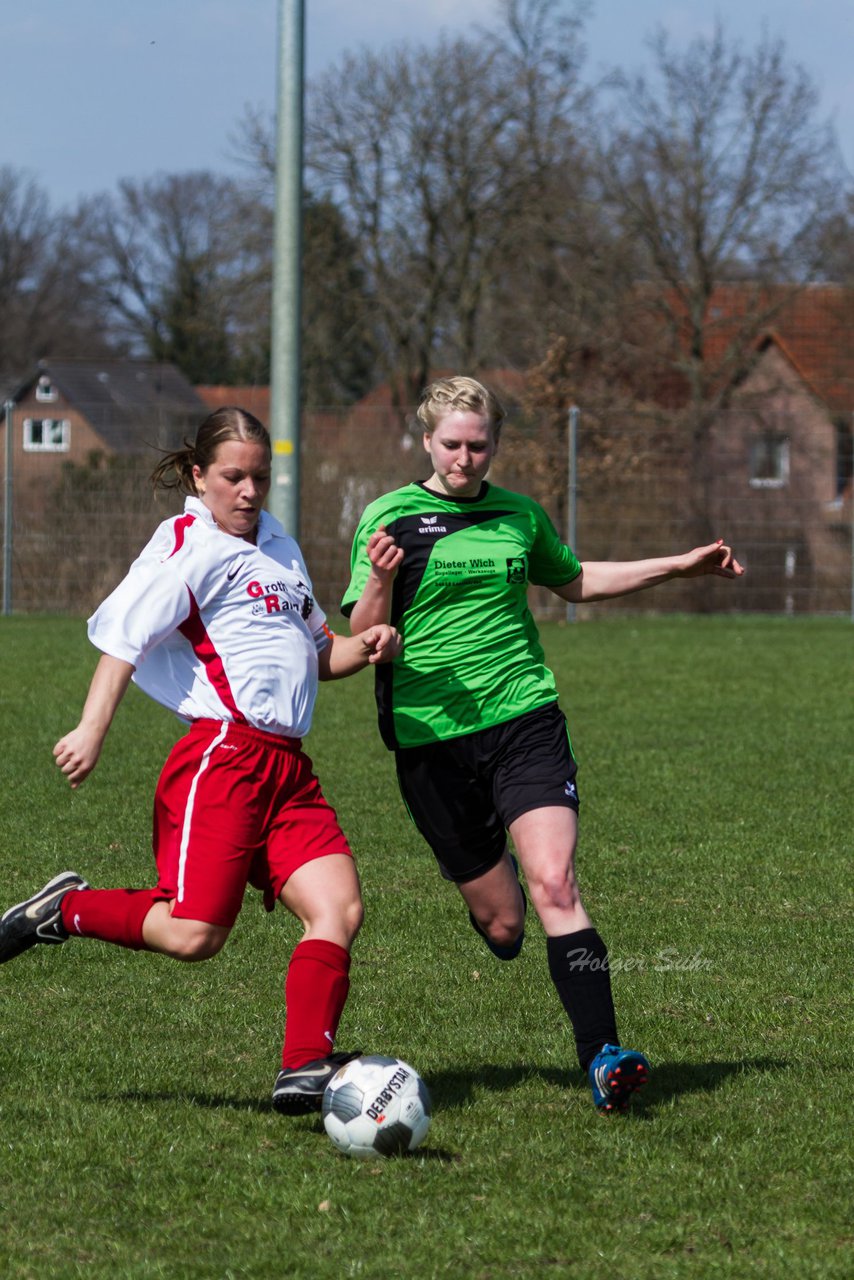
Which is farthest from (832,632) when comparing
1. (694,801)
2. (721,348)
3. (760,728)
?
(721,348)

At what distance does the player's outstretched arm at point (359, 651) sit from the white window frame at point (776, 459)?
19257 millimetres

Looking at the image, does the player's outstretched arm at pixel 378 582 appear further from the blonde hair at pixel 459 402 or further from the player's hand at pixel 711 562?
the player's hand at pixel 711 562

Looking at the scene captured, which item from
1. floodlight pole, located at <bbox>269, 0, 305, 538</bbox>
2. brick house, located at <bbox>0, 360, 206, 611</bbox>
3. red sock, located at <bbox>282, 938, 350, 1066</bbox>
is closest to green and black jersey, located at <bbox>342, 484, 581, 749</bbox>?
red sock, located at <bbox>282, 938, 350, 1066</bbox>

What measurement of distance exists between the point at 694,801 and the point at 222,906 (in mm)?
5315

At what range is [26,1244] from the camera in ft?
11.1

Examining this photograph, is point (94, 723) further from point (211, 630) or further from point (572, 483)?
point (572, 483)

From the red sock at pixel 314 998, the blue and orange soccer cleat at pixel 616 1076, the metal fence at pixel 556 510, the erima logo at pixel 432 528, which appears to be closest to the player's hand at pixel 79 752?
the red sock at pixel 314 998

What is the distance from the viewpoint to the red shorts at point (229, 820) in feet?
14.0

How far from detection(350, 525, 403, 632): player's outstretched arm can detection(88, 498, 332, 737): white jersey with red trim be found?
0.77 ft

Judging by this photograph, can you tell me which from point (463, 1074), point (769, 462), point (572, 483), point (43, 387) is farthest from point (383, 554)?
point (43, 387)

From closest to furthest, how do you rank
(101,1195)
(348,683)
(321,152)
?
(101,1195) → (348,683) → (321,152)

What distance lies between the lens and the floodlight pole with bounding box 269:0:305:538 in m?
13.1

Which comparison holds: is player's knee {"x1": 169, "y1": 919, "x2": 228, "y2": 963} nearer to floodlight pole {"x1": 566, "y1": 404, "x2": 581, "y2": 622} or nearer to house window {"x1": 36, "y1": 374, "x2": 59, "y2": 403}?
floodlight pole {"x1": 566, "y1": 404, "x2": 581, "y2": 622}

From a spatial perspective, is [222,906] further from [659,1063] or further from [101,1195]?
[659,1063]
